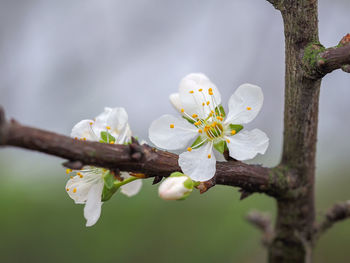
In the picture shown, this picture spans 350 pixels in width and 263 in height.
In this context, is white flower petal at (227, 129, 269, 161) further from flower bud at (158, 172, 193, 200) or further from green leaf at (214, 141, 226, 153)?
flower bud at (158, 172, 193, 200)

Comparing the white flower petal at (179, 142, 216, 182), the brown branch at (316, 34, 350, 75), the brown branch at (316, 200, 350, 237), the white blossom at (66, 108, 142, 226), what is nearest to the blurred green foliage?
the brown branch at (316, 200, 350, 237)

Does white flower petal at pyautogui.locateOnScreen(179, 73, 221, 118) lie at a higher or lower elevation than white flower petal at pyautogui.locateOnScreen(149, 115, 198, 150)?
higher

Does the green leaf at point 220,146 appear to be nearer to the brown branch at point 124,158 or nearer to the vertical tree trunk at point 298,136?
the brown branch at point 124,158

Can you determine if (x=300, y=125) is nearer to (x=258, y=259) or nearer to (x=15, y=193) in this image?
(x=258, y=259)

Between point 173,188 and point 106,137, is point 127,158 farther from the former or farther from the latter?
point 106,137

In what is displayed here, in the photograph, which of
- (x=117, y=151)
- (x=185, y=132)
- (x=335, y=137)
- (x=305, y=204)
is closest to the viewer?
(x=117, y=151)

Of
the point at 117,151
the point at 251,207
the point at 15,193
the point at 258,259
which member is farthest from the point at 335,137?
the point at 117,151
